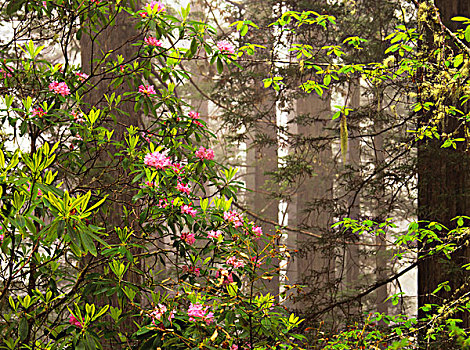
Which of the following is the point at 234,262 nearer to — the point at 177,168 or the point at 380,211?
the point at 177,168

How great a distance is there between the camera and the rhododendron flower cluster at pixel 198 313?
2.65m

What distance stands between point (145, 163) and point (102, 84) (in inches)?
100

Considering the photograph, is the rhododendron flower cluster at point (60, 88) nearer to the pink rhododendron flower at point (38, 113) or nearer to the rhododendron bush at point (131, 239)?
the rhododendron bush at point (131, 239)

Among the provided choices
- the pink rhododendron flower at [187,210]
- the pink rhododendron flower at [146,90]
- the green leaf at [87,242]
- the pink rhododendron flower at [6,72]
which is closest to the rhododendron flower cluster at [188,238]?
the pink rhododendron flower at [187,210]

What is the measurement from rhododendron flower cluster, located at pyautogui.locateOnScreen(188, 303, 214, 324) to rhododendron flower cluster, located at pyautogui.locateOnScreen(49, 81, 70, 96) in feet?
5.48

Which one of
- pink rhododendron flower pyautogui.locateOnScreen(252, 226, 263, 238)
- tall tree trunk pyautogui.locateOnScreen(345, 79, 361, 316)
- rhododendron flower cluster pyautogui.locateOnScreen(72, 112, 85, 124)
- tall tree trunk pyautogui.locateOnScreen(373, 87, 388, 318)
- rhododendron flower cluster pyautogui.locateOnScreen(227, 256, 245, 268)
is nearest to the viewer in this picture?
rhododendron flower cluster pyautogui.locateOnScreen(227, 256, 245, 268)

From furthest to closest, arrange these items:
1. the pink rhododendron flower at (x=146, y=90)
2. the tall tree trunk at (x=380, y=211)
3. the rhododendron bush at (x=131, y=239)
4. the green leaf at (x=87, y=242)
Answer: the tall tree trunk at (x=380, y=211) → the pink rhododendron flower at (x=146, y=90) → the rhododendron bush at (x=131, y=239) → the green leaf at (x=87, y=242)

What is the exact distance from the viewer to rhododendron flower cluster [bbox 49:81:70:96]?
3.40 metres

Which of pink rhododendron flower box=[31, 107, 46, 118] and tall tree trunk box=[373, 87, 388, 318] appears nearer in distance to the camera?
pink rhododendron flower box=[31, 107, 46, 118]

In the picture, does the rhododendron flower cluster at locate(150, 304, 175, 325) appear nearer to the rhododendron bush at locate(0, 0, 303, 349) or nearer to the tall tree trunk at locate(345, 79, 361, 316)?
the rhododendron bush at locate(0, 0, 303, 349)

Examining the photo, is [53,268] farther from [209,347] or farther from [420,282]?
[420,282]

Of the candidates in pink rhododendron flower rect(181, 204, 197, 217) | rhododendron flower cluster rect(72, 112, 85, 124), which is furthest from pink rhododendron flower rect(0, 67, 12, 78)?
pink rhododendron flower rect(181, 204, 197, 217)

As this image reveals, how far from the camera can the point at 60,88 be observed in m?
3.39

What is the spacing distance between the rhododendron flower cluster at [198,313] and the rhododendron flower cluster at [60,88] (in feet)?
5.48
